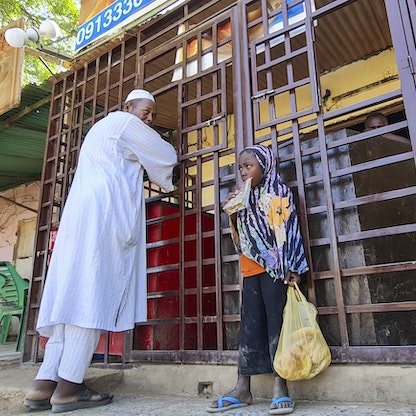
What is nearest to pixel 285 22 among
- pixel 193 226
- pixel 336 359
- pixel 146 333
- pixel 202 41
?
pixel 202 41

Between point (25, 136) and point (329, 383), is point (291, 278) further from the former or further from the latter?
point (25, 136)

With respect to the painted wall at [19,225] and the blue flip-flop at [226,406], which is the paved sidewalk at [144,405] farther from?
the painted wall at [19,225]

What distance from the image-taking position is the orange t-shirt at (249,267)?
7.80 ft

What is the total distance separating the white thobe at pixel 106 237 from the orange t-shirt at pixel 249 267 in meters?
0.72

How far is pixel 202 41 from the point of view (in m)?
3.51

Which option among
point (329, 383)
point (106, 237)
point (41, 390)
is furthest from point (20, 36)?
point (329, 383)

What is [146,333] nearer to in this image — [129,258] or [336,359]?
[129,258]

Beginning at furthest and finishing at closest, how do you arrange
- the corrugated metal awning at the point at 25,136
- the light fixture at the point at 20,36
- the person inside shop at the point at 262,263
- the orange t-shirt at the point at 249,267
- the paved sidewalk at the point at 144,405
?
the corrugated metal awning at the point at 25,136 < the light fixture at the point at 20,36 < the orange t-shirt at the point at 249,267 < the person inside shop at the point at 262,263 < the paved sidewalk at the point at 144,405

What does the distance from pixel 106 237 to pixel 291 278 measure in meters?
1.15

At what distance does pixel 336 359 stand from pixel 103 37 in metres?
3.92

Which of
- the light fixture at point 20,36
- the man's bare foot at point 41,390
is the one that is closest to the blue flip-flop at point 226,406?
the man's bare foot at point 41,390

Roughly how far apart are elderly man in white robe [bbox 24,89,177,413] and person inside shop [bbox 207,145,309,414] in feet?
2.39

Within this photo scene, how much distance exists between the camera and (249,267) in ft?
7.97

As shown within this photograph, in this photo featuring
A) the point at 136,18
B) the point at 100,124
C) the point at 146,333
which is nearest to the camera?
the point at 100,124
